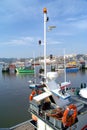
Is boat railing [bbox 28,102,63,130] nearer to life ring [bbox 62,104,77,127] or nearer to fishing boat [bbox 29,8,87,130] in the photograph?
fishing boat [bbox 29,8,87,130]

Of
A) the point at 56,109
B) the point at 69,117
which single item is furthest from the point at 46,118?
the point at 69,117

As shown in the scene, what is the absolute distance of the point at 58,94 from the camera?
25.5 feet

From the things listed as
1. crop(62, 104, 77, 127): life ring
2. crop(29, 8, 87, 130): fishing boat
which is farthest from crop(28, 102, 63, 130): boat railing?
crop(62, 104, 77, 127): life ring

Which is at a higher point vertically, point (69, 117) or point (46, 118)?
point (69, 117)

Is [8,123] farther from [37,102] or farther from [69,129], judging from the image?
[69,129]

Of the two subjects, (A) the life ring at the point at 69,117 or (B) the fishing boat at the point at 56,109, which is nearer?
(A) the life ring at the point at 69,117

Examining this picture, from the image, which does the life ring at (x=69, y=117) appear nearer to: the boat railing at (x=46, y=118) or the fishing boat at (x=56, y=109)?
the fishing boat at (x=56, y=109)

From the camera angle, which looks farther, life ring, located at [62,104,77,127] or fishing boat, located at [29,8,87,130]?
fishing boat, located at [29,8,87,130]

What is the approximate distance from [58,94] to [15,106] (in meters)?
9.46

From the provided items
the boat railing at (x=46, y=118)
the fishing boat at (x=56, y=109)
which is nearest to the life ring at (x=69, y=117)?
the fishing boat at (x=56, y=109)

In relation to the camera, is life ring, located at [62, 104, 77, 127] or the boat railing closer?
life ring, located at [62, 104, 77, 127]

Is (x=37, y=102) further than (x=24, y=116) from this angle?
No

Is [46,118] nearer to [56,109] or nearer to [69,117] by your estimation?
[56,109]

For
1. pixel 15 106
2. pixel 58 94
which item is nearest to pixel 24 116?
pixel 15 106
